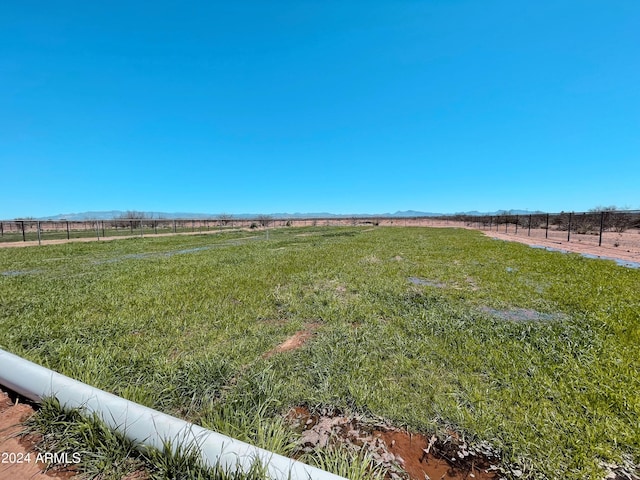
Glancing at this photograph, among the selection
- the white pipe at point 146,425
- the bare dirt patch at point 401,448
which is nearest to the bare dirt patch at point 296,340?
the bare dirt patch at point 401,448

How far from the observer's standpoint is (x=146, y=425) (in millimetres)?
1551

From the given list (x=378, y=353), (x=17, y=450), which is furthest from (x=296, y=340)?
(x=17, y=450)

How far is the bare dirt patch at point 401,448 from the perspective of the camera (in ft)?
5.12

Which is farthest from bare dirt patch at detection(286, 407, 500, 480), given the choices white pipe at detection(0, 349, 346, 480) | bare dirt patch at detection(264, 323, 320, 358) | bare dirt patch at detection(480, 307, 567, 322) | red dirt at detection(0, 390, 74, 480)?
bare dirt patch at detection(480, 307, 567, 322)

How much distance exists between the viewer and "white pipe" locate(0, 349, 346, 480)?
4.27 feet

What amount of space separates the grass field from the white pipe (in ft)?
0.96

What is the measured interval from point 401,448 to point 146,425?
154cm

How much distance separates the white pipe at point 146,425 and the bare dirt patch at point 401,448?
47 cm

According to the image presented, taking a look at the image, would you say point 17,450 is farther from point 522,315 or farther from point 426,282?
point 426,282

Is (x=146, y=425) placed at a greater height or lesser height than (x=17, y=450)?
greater

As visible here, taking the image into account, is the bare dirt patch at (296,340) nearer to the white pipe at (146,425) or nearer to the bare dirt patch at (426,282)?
the white pipe at (146,425)

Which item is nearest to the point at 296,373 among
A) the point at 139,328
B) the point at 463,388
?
the point at 463,388

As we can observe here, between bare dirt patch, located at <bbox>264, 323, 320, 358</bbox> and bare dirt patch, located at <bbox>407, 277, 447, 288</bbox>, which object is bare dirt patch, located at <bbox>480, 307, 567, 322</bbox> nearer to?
bare dirt patch, located at <bbox>407, 277, 447, 288</bbox>

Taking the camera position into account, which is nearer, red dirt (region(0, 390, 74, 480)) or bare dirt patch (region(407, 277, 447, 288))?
red dirt (region(0, 390, 74, 480))
